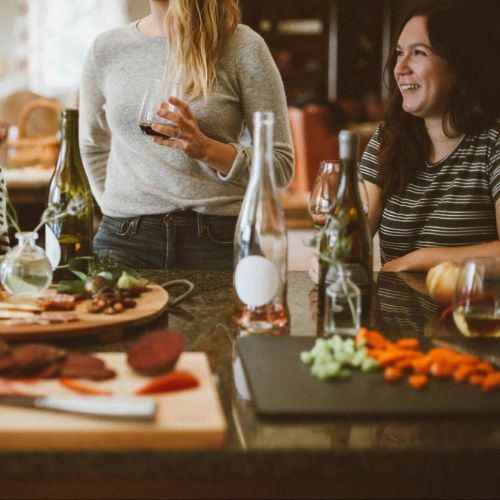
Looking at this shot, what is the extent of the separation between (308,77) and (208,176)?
792 centimetres

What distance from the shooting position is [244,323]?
1.12 m

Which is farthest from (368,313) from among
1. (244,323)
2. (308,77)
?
(308,77)

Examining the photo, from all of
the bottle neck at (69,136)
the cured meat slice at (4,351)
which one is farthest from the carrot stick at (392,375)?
the bottle neck at (69,136)

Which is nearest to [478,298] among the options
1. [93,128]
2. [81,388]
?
[81,388]

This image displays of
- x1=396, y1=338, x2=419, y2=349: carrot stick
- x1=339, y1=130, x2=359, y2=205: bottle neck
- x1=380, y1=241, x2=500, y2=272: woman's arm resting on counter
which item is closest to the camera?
x1=396, y1=338, x2=419, y2=349: carrot stick

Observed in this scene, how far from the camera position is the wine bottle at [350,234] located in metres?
1.15

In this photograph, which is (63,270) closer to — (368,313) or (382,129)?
(368,313)

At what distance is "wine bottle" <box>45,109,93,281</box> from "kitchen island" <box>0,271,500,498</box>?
1.88ft

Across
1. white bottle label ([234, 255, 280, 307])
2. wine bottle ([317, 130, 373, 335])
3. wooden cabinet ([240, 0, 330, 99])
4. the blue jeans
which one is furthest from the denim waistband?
wooden cabinet ([240, 0, 330, 99])

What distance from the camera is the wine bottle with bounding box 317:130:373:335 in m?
1.15

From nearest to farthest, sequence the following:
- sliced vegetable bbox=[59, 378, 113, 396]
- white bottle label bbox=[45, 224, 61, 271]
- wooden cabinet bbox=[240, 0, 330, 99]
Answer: sliced vegetable bbox=[59, 378, 113, 396] < white bottle label bbox=[45, 224, 61, 271] < wooden cabinet bbox=[240, 0, 330, 99]

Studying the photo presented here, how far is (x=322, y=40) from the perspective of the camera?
9.41m

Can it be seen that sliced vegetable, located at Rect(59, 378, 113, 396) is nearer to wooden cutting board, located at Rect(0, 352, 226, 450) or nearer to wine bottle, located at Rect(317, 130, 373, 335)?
wooden cutting board, located at Rect(0, 352, 226, 450)

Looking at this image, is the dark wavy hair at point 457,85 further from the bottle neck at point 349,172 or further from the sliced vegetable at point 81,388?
the sliced vegetable at point 81,388
